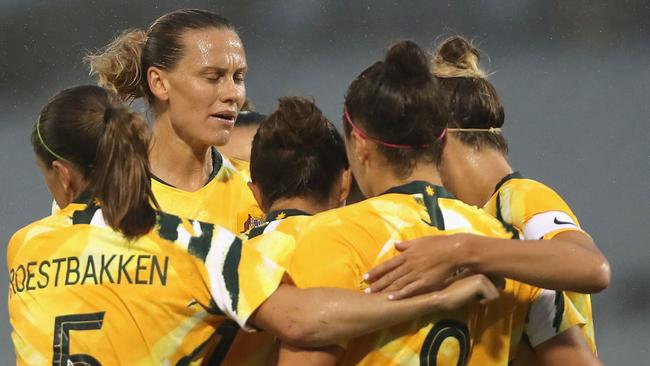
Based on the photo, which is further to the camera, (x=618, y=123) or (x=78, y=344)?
(x=618, y=123)

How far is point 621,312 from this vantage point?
204 inches

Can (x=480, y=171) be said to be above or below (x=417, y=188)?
below

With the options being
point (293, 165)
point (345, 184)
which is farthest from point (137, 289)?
point (345, 184)

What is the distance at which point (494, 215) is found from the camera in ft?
7.55

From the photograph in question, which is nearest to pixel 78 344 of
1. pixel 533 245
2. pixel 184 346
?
pixel 184 346

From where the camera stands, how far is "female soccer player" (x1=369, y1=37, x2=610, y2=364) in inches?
69.6

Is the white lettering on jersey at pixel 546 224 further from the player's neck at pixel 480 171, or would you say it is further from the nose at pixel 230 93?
the nose at pixel 230 93

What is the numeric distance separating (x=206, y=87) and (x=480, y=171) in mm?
689

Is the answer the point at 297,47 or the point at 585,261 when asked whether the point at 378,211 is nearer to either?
the point at 585,261

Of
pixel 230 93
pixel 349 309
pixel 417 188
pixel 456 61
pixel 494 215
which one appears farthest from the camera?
pixel 230 93

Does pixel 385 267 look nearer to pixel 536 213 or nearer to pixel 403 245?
pixel 403 245

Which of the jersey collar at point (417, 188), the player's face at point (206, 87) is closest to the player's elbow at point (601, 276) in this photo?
the jersey collar at point (417, 188)

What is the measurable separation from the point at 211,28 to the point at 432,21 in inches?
125

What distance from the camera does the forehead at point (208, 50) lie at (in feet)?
8.74
